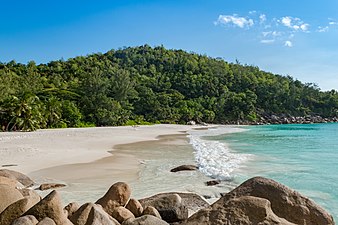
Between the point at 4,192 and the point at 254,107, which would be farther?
the point at 254,107

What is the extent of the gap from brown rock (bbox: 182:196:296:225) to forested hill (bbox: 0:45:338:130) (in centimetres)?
3839

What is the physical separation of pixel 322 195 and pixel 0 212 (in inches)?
342

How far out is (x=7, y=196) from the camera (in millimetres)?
5016

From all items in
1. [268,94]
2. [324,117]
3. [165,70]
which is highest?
[165,70]

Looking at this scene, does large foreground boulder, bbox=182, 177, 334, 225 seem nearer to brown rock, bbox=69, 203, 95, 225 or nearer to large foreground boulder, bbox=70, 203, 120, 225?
large foreground boulder, bbox=70, 203, 120, 225

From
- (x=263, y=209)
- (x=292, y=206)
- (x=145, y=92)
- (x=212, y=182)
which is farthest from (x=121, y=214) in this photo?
(x=145, y=92)

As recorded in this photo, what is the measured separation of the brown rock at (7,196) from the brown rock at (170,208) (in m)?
2.17

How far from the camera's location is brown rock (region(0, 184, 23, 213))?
490cm

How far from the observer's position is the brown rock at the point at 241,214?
4031 mm

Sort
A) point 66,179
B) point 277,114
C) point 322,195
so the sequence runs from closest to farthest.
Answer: point 322,195 < point 66,179 < point 277,114

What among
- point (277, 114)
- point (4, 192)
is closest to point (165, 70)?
point (277, 114)

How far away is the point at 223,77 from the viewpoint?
112 meters

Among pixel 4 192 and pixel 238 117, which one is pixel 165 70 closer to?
pixel 238 117

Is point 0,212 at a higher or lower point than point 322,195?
higher
